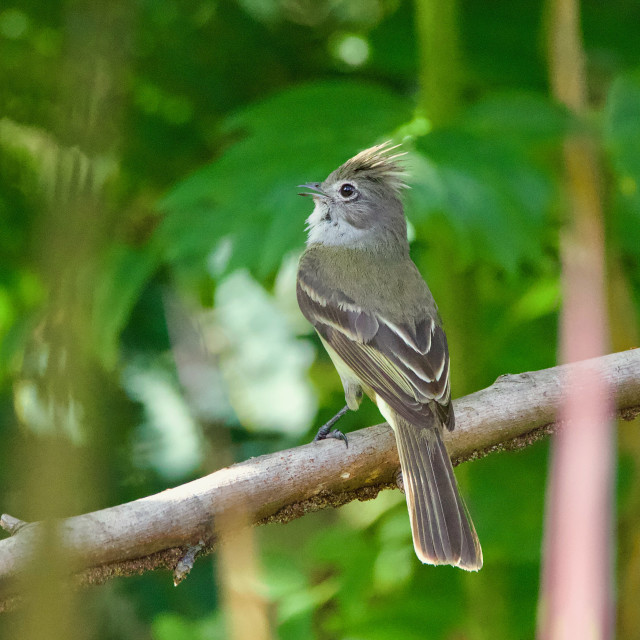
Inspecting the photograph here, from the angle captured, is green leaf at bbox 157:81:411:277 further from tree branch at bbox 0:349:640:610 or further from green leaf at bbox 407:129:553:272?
tree branch at bbox 0:349:640:610

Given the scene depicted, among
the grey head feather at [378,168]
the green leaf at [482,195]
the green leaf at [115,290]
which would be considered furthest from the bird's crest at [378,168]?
the green leaf at [115,290]

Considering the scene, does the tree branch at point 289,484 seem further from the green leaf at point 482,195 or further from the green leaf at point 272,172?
the green leaf at point 272,172

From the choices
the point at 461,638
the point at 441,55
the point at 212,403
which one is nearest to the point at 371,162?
the point at 441,55

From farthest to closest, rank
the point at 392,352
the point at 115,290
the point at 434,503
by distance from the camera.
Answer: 1. the point at 115,290
2. the point at 392,352
3. the point at 434,503

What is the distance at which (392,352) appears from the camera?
303 cm

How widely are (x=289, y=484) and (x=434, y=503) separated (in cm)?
59

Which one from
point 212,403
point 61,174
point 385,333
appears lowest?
point 61,174

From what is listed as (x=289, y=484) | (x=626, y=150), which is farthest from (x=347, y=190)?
(x=289, y=484)

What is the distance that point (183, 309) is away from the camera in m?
3.56

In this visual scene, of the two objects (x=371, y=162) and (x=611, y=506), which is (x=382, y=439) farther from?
(x=371, y=162)

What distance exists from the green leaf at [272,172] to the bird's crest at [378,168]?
0.87 ft

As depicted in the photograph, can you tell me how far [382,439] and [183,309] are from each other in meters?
1.26

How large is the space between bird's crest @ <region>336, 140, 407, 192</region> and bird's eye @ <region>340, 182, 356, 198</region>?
0.04 meters

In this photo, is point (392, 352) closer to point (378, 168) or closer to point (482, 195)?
point (482, 195)
